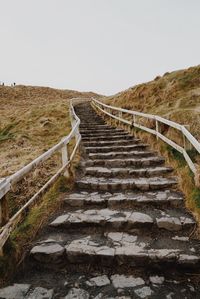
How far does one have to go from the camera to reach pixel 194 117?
7852 millimetres

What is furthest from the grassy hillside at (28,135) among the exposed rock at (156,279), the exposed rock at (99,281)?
the exposed rock at (156,279)

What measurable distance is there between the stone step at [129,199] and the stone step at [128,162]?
1.56 meters

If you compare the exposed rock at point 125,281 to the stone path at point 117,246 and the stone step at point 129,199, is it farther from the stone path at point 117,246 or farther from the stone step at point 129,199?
the stone step at point 129,199

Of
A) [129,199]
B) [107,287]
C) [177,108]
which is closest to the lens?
[107,287]

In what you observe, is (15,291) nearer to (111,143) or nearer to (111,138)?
(111,143)

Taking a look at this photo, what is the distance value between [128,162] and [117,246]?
136 inches

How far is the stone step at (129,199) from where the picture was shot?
516cm

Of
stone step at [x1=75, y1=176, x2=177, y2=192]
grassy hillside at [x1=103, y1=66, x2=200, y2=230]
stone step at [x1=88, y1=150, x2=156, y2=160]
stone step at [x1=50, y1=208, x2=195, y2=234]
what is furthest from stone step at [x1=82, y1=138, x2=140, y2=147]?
stone step at [x1=50, y1=208, x2=195, y2=234]

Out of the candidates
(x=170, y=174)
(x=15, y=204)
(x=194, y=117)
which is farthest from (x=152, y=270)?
(x=194, y=117)

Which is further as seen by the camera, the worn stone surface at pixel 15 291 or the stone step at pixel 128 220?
the stone step at pixel 128 220

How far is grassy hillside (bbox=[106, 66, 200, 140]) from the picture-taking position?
27.1ft

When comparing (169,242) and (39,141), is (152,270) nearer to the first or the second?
(169,242)

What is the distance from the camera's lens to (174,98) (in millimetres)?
11086

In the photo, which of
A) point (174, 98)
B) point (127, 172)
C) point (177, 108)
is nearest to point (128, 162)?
point (127, 172)
